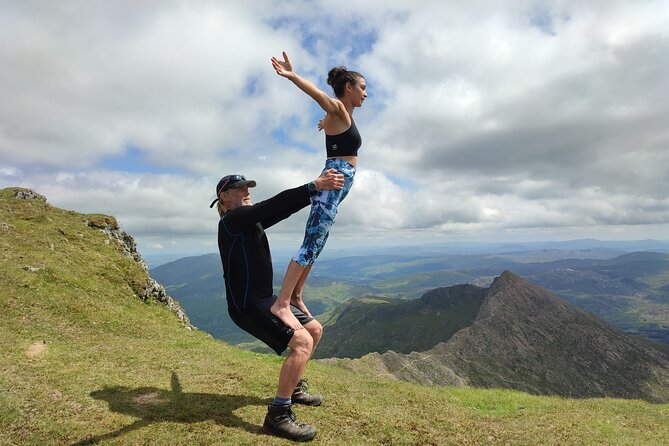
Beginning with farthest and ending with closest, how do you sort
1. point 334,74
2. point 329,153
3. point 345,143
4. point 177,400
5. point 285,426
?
point 177,400 < point 334,74 < point 329,153 < point 345,143 < point 285,426

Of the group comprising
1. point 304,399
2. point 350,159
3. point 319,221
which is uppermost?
point 350,159

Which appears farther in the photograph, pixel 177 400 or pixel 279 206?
pixel 177 400

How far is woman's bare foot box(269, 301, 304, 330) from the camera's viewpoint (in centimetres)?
763

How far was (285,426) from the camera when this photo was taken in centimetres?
764

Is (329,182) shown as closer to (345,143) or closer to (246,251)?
(345,143)

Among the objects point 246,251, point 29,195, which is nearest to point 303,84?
point 246,251

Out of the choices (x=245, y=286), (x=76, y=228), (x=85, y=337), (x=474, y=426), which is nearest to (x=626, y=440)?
(x=474, y=426)

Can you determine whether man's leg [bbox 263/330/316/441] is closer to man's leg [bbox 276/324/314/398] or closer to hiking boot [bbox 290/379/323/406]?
man's leg [bbox 276/324/314/398]

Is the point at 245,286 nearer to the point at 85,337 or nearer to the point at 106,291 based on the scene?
the point at 85,337

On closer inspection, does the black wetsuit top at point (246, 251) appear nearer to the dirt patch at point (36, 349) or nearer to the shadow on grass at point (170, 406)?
the shadow on grass at point (170, 406)

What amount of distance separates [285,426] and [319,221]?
167 inches

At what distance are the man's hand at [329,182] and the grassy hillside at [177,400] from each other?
5.17 meters

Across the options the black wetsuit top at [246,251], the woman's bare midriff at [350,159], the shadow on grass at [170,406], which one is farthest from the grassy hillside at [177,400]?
the woman's bare midriff at [350,159]

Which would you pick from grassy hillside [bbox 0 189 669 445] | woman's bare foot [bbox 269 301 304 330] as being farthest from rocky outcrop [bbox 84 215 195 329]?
woman's bare foot [bbox 269 301 304 330]
